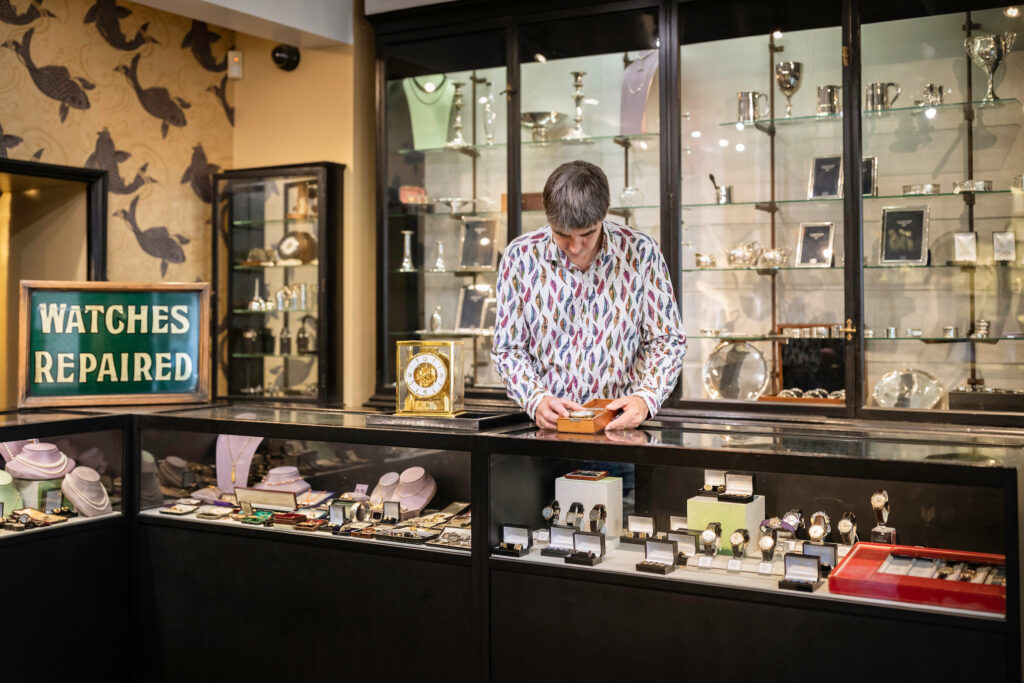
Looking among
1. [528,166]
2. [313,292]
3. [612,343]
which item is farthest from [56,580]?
[528,166]

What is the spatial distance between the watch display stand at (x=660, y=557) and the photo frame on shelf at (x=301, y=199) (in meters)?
3.18

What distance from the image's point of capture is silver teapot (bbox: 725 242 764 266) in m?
3.98

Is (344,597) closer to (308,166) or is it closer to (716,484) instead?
(716,484)

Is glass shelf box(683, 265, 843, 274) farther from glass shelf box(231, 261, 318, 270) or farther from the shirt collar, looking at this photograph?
glass shelf box(231, 261, 318, 270)

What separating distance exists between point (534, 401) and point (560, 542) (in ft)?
1.26

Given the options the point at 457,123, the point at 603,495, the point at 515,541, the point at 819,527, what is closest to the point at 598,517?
the point at 603,495

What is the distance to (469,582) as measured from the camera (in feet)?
6.59

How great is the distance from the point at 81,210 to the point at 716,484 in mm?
3628

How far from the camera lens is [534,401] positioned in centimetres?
222

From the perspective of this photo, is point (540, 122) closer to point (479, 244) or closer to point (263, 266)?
point (479, 244)

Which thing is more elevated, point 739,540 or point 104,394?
point 104,394

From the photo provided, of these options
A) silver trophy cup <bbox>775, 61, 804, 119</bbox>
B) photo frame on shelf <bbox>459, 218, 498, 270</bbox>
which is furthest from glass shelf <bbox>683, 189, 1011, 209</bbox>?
photo frame on shelf <bbox>459, 218, 498, 270</bbox>

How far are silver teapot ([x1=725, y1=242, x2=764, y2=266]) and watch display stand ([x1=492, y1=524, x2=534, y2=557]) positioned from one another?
7.65ft

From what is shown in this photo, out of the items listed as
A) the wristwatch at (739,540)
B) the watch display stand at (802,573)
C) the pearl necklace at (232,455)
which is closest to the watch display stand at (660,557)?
the wristwatch at (739,540)
